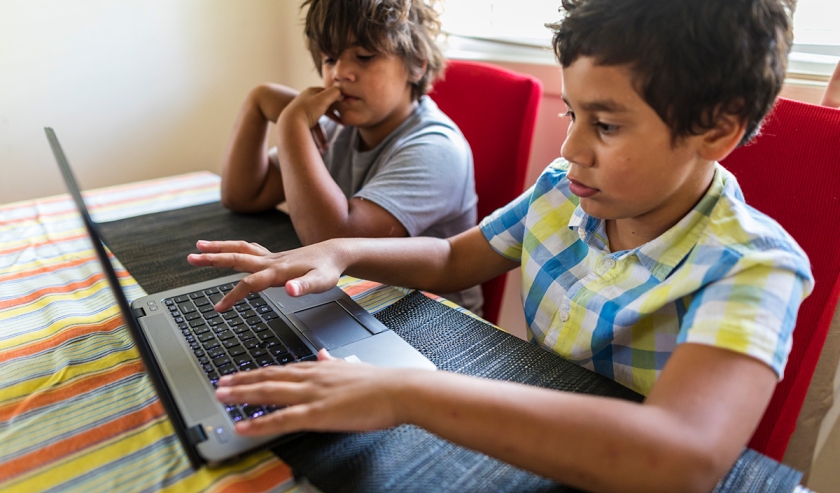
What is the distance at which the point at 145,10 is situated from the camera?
175 centimetres

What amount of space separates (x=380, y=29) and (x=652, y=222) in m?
Result: 0.64

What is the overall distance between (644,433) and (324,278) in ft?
1.30

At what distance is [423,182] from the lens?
1.04 metres

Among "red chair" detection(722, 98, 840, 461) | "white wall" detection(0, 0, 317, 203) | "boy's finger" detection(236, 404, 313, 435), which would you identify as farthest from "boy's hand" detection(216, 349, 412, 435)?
"white wall" detection(0, 0, 317, 203)

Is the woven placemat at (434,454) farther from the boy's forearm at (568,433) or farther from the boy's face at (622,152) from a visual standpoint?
the boy's face at (622,152)

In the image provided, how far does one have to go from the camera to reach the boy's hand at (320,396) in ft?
1.52

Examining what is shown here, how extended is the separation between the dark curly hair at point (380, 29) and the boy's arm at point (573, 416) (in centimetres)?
74

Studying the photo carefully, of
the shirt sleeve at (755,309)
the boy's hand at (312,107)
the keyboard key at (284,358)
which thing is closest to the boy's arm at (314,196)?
the boy's hand at (312,107)

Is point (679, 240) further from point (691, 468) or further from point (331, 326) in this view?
point (331, 326)

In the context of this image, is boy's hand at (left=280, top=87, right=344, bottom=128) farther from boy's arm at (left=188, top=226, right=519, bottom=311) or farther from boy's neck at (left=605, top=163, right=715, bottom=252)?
boy's neck at (left=605, top=163, right=715, bottom=252)

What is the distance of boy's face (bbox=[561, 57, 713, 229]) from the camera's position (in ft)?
1.82

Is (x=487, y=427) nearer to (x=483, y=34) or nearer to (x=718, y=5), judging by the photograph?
(x=718, y=5)

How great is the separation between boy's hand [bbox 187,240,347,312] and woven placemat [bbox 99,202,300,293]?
6.6 inches

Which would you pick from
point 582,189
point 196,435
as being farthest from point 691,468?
point 196,435
